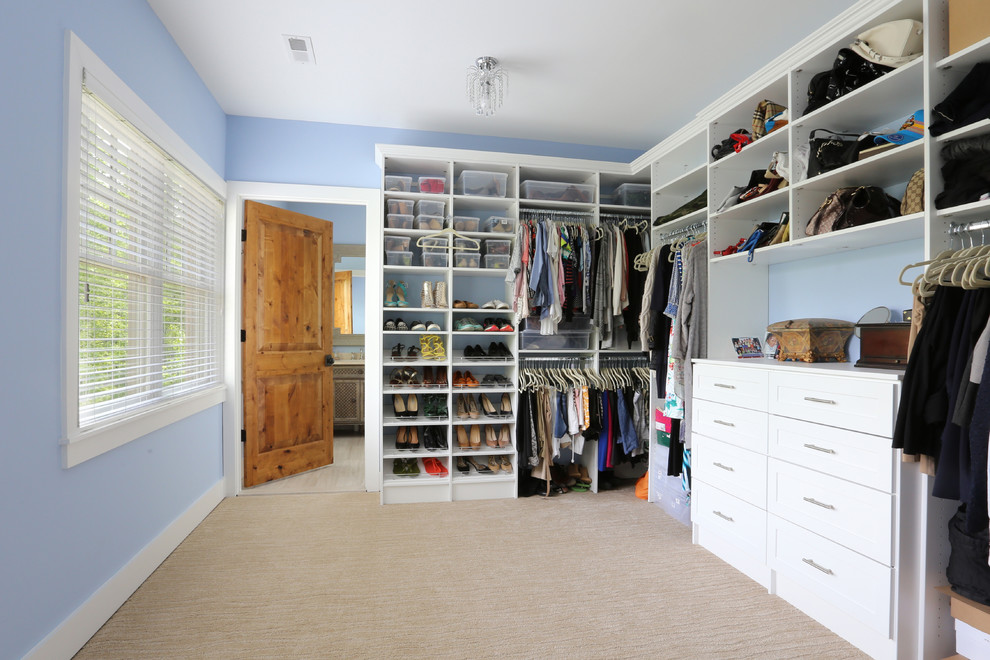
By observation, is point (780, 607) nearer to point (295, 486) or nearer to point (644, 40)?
point (644, 40)

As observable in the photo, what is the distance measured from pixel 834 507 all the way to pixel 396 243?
9.60ft

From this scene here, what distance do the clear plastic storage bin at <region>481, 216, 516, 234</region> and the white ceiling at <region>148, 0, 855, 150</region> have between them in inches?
29.1

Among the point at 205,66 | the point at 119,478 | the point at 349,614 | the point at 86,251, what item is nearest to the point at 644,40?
the point at 205,66

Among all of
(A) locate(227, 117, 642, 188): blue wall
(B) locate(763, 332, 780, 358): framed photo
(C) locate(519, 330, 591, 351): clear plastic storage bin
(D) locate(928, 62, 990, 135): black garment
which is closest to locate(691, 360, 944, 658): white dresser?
(B) locate(763, 332, 780, 358): framed photo

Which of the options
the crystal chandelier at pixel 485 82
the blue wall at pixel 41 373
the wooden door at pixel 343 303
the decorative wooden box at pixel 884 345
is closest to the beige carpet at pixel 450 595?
the blue wall at pixel 41 373

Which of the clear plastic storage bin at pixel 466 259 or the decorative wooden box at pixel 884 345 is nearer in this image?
the decorative wooden box at pixel 884 345

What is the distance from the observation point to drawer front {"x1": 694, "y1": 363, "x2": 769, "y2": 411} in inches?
93.6

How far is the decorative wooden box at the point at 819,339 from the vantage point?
245 centimetres

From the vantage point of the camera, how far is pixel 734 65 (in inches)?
117

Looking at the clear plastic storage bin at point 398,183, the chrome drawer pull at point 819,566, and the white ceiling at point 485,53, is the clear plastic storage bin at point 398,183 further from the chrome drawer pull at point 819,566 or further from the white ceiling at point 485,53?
the chrome drawer pull at point 819,566

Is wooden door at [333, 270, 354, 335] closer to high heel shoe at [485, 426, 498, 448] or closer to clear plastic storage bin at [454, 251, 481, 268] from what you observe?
clear plastic storage bin at [454, 251, 481, 268]

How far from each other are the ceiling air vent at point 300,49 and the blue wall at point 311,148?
3.01ft

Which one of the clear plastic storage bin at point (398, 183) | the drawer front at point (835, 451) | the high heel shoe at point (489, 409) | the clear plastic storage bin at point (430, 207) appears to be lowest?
the high heel shoe at point (489, 409)

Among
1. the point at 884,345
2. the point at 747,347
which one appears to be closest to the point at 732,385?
the point at 747,347
